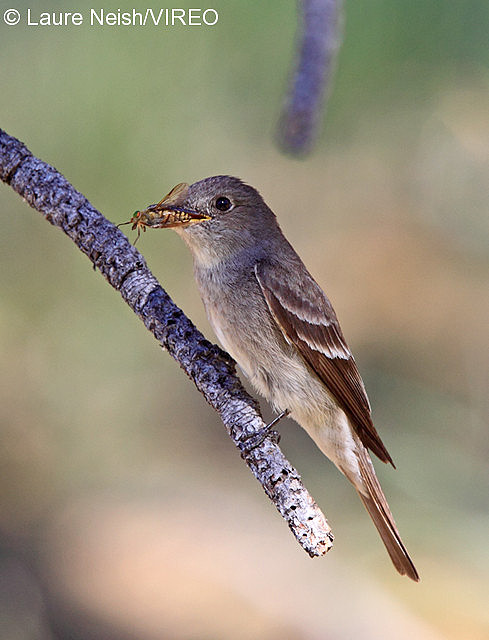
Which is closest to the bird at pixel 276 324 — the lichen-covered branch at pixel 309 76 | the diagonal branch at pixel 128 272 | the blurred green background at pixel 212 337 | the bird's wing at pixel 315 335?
the bird's wing at pixel 315 335

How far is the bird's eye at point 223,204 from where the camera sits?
4.30ft

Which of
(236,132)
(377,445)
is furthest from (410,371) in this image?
(377,445)

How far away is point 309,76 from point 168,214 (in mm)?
428

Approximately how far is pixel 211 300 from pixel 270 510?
1205mm

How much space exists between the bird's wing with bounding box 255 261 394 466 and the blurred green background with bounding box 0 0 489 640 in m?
0.72

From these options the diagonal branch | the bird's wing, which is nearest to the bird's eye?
the bird's wing

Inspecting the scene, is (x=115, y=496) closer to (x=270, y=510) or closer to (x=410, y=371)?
(x=270, y=510)

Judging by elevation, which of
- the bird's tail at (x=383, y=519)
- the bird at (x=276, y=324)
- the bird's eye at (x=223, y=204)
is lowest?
the bird's tail at (x=383, y=519)

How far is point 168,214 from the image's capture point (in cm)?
121

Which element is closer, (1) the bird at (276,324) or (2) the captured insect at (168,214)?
(2) the captured insect at (168,214)

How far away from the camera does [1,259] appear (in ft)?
7.01

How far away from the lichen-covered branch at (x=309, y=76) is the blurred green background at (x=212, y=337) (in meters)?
1.04

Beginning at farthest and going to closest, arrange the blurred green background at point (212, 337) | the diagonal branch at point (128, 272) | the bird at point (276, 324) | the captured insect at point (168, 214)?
the blurred green background at point (212, 337)
the bird at point (276, 324)
the captured insect at point (168, 214)
the diagonal branch at point (128, 272)

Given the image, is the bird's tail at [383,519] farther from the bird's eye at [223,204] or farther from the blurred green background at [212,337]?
the blurred green background at [212,337]
